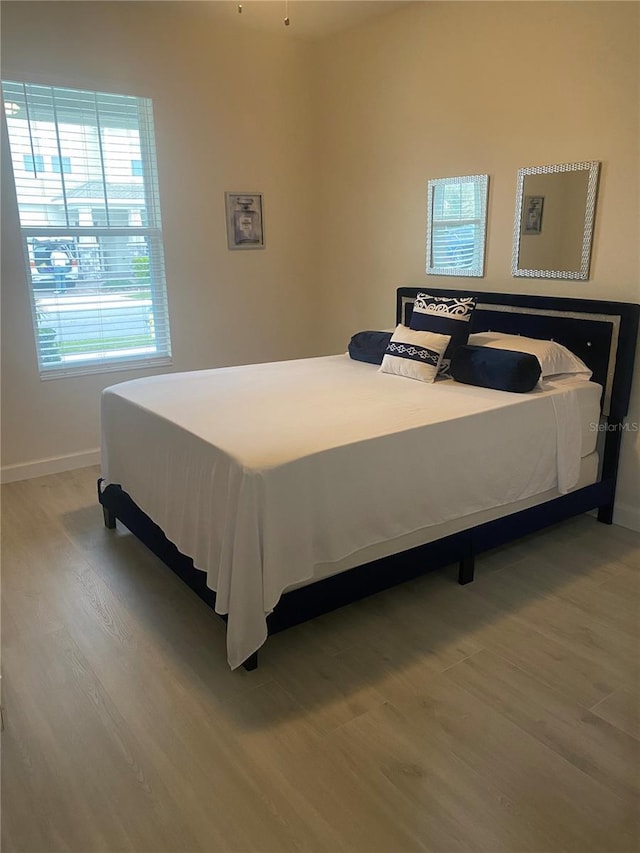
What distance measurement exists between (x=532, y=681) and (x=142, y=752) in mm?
1267

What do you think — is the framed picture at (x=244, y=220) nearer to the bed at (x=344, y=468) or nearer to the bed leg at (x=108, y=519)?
the bed at (x=344, y=468)

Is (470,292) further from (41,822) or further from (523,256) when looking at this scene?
(41,822)

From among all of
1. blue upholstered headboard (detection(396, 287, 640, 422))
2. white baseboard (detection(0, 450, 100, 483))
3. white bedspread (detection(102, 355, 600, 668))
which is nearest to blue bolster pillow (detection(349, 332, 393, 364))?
white bedspread (detection(102, 355, 600, 668))

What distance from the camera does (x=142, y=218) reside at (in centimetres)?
416

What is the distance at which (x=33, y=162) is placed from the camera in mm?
3658

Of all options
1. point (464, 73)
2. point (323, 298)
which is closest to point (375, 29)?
point (464, 73)

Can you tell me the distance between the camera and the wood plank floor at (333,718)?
161 centimetres

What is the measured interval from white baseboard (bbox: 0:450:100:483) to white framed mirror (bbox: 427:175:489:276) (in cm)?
254

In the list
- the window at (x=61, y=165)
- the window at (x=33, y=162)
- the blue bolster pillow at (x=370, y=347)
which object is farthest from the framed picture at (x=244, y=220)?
the blue bolster pillow at (x=370, y=347)

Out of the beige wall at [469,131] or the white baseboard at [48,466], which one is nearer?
the beige wall at [469,131]

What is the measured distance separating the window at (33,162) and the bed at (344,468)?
5.13 ft

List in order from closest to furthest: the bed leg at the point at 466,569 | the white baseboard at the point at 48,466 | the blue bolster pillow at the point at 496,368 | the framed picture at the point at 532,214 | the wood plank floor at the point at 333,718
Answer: the wood plank floor at the point at 333,718 → the bed leg at the point at 466,569 → the blue bolster pillow at the point at 496,368 → the framed picture at the point at 532,214 → the white baseboard at the point at 48,466

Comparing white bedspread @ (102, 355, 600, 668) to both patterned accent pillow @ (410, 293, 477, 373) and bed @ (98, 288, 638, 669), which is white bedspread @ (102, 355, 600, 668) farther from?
patterned accent pillow @ (410, 293, 477, 373)

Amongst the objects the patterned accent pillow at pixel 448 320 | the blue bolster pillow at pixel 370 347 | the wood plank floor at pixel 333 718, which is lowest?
the wood plank floor at pixel 333 718
